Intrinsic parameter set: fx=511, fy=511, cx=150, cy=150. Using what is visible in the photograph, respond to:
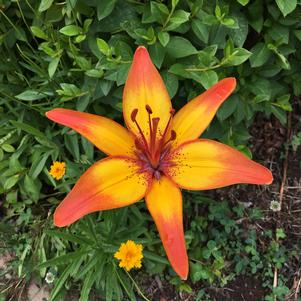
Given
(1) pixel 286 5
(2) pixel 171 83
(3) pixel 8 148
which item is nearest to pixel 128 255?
(2) pixel 171 83

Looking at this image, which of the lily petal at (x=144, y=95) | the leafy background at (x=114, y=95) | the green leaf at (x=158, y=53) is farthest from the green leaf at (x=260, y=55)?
the lily petal at (x=144, y=95)

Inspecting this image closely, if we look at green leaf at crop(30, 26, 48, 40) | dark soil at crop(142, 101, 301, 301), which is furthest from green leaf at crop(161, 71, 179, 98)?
dark soil at crop(142, 101, 301, 301)

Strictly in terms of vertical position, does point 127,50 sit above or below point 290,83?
above

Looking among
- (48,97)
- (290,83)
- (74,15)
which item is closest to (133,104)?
(74,15)

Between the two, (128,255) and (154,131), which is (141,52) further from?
(128,255)

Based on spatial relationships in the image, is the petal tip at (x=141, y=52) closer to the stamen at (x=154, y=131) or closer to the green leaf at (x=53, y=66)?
the stamen at (x=154, y=131)

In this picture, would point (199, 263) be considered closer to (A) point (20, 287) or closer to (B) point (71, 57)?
(A) point (20, 287)
